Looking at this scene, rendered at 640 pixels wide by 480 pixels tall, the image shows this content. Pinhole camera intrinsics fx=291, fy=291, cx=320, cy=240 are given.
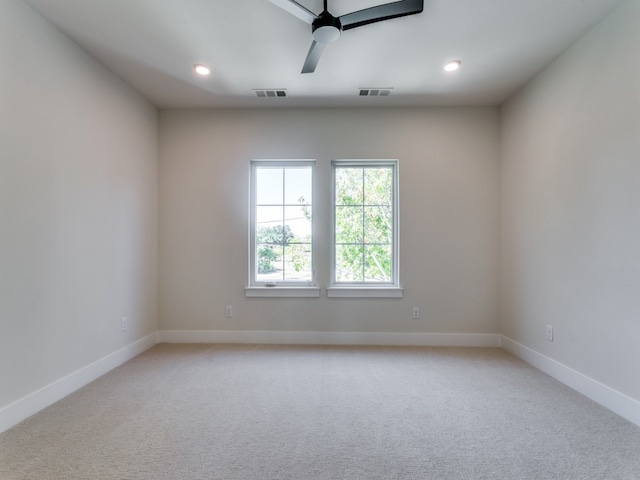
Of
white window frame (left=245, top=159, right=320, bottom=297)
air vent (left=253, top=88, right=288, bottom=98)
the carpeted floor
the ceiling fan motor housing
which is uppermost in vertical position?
air vent (left=253, top=88, right=288, bottom=98)

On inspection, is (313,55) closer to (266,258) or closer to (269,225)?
(269,225)

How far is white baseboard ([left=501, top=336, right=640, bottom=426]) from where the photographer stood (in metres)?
1.87

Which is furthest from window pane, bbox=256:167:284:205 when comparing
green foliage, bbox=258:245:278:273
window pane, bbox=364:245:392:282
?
window pane, bbox=364:245:392:282

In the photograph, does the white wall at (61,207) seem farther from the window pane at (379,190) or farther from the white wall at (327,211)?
the window pane at (379,190)

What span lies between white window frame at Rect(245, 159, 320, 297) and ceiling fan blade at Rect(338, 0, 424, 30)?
1713 mm

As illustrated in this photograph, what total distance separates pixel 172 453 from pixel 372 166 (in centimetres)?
309

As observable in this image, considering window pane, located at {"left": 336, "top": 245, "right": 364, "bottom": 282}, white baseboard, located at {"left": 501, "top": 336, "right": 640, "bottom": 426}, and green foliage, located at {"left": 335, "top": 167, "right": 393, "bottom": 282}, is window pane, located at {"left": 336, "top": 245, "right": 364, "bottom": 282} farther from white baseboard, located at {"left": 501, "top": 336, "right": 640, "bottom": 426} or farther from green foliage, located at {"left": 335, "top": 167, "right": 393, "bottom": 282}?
white baseboard, located at {"left": 501, "top": 336, "right": 640, "bottom": 426}

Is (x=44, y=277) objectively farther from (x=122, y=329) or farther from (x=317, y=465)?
(x=317, y=465)

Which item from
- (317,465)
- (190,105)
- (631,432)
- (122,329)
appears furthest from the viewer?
(190,105)

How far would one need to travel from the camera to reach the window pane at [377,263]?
3.41m

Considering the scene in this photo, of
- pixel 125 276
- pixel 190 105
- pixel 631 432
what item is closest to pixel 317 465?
pixel 631 432

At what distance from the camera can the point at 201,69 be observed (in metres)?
2.57

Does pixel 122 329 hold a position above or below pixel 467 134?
below

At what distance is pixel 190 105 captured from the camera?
3.27 m
